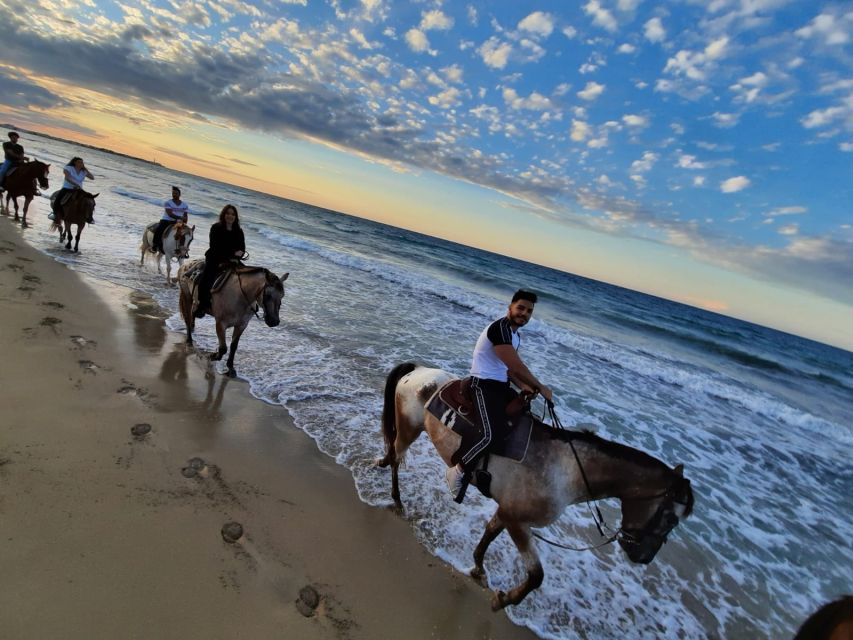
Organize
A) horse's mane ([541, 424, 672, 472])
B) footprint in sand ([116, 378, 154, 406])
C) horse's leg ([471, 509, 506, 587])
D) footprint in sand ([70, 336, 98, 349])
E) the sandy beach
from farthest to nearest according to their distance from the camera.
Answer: footprint in sand ([70, 336, 98, 349]) < footprint in sand ([116, 378, 154, 406]) < horse's leg ([471, 509, 506, 587]) < horse's mane ([541, 424, 672, 472]) < the sandy beach

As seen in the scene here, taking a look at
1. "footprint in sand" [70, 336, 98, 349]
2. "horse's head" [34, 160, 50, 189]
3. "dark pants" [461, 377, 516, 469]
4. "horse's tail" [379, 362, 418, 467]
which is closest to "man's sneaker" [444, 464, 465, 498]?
"dark pants" [461, 377, 516, 469]

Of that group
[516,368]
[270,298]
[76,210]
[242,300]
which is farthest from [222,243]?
[76,210]

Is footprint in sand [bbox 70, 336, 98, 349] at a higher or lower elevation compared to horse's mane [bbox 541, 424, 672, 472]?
lower

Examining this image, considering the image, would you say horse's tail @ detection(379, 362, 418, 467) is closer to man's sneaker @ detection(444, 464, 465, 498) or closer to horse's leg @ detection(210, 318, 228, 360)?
man's sneaker @ detection(444, 464, 465, 498)

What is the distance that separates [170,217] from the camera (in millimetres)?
11477

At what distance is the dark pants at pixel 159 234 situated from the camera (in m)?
11.1

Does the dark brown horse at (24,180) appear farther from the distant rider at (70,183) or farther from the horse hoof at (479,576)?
the horse hoof at (479,576)

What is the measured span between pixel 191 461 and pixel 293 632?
2285mm

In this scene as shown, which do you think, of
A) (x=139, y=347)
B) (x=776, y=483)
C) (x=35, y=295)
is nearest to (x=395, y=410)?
(x=139, y=347)

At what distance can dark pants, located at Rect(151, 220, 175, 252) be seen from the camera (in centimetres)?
1111

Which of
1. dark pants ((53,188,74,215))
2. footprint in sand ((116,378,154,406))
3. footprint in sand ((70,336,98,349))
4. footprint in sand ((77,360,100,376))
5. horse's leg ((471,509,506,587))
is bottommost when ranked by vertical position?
footprint in sand ((116,378,154,406))

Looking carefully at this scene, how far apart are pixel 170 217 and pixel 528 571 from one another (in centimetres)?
1293

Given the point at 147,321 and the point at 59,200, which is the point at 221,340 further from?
the point at 59,200

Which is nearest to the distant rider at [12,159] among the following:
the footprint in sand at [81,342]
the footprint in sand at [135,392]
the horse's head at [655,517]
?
the footprint in sand at [81,342]
